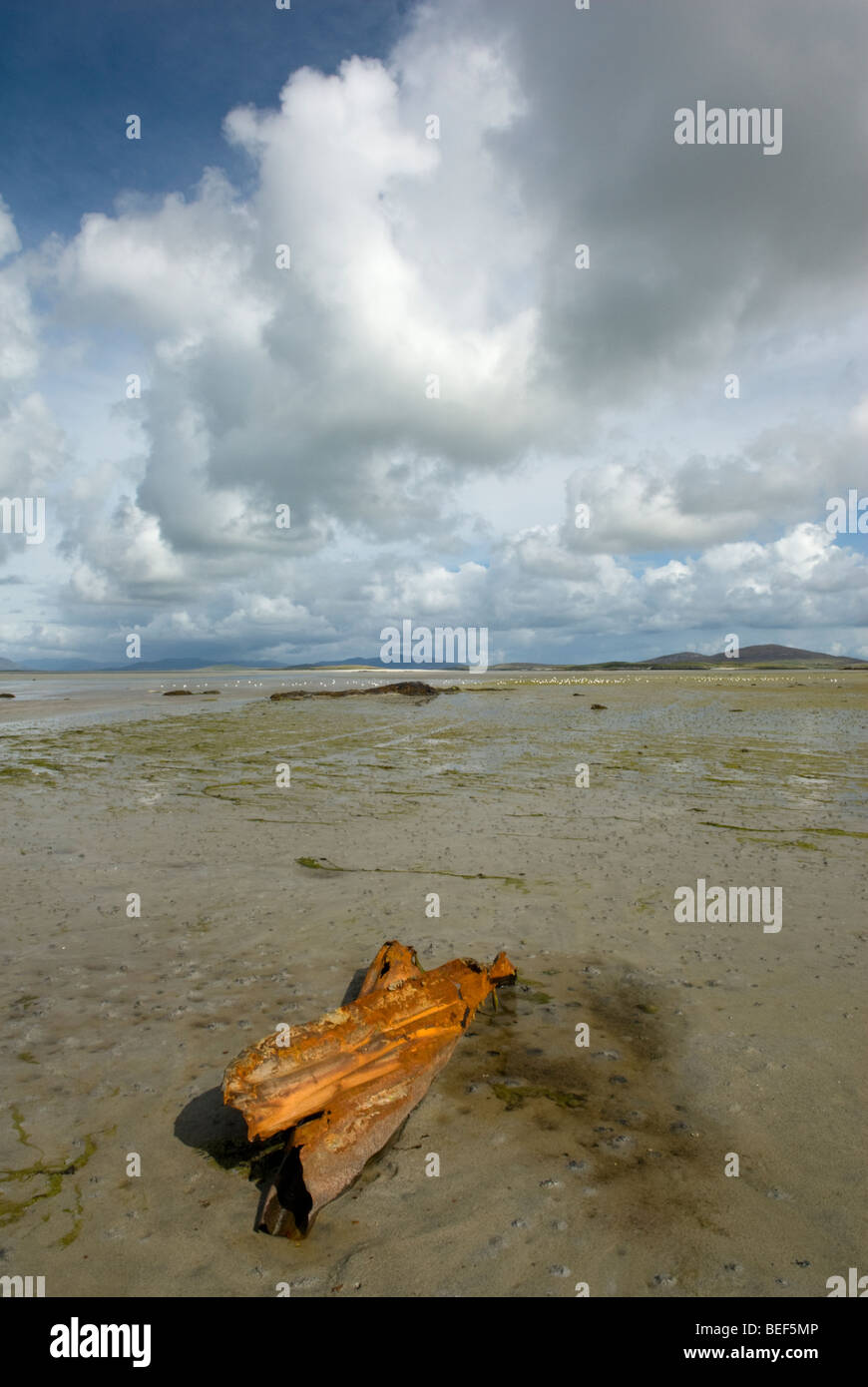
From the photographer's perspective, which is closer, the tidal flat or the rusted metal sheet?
the tidal flat

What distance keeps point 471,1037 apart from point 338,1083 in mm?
1740

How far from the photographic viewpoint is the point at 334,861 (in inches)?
422

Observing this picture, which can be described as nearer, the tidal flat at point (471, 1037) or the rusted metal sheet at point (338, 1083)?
the tidal flat at point (471, 1037)

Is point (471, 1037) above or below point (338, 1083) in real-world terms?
below

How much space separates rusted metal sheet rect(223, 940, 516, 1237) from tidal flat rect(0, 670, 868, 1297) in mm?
164

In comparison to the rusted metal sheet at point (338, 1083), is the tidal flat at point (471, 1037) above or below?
below

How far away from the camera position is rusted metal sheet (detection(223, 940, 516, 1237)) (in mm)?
3889

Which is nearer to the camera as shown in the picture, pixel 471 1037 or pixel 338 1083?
pixel 338 1083

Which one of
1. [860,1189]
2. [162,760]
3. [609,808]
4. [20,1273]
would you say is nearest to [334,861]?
[609,808]

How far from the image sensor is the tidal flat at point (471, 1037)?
365 centimetres

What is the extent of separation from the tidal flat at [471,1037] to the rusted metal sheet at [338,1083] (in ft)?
0.54

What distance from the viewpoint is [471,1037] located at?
577 cm
